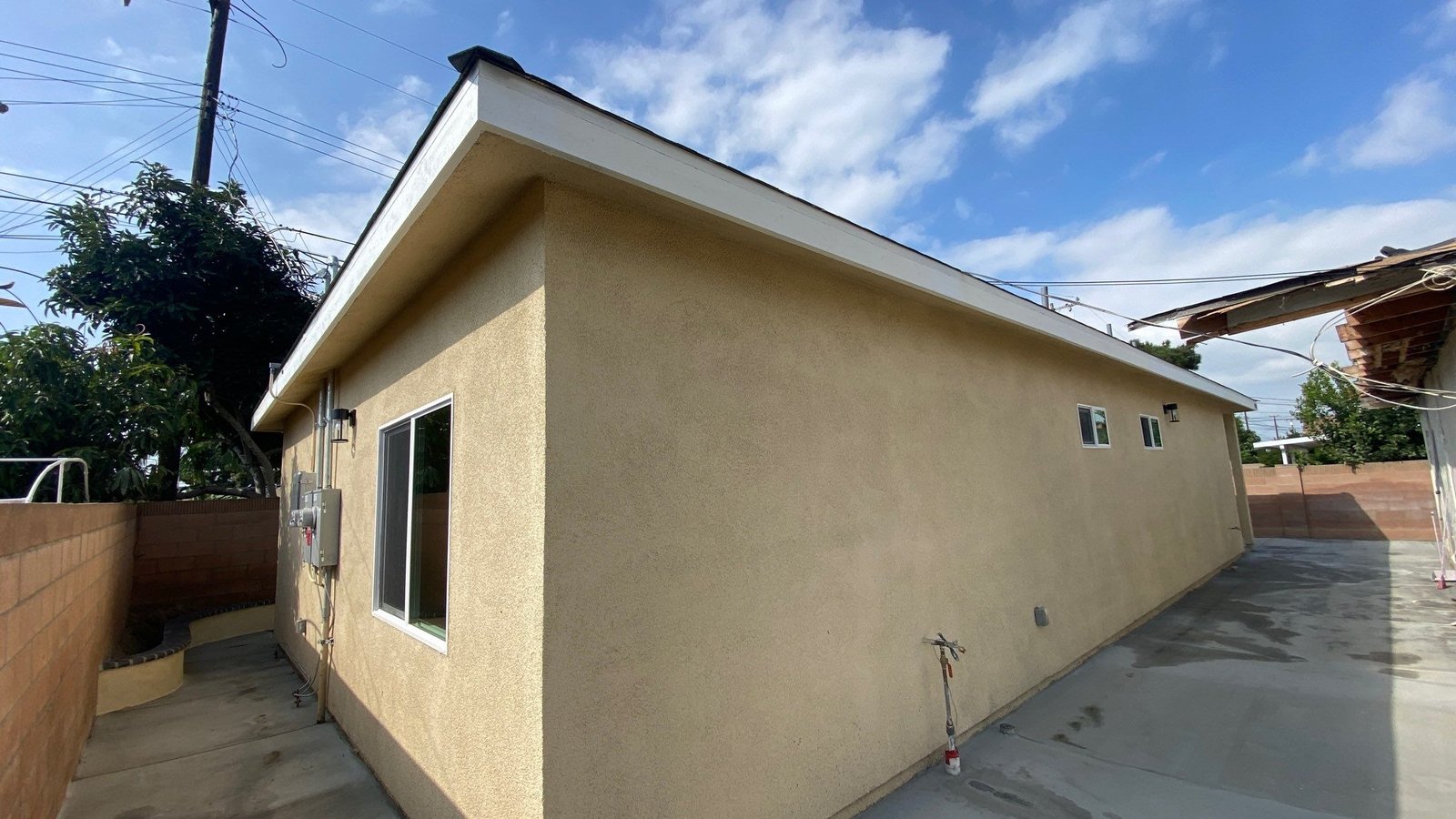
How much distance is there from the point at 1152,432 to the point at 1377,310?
11.5 feet

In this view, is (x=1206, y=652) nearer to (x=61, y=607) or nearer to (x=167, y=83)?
(x=61, y=607)

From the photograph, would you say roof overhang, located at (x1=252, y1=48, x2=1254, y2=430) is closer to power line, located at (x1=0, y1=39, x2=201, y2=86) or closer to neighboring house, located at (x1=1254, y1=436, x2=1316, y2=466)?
power line, located at (x1=0, y1=39, x2=201, y2=86)

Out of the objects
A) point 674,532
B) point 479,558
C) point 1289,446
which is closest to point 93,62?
point 479,558

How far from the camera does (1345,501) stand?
530 inches

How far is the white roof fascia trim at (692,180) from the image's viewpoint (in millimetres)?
1968

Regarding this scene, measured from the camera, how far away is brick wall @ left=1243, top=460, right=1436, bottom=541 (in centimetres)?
1270

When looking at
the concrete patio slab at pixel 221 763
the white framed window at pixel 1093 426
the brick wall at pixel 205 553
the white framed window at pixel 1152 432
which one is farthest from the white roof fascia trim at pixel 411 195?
the white framed window at pixel 1152 432

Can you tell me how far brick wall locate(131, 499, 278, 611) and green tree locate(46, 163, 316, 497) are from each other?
0.90 metres

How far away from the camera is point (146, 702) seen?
17.3 feet

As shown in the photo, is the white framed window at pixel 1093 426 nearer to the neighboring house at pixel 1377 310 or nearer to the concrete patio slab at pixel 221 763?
the neighboring house at pixel 1377 310

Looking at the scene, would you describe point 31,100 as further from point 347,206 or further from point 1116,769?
point 1116,769

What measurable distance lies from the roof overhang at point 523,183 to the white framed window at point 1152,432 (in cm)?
512


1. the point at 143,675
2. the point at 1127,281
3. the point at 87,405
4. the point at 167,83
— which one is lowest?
the point at 143,675

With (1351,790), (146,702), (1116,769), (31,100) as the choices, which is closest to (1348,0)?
(1351,790)
